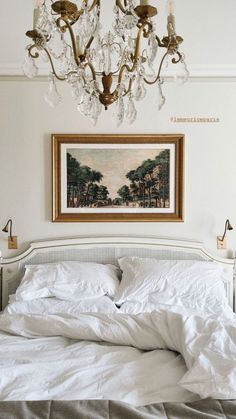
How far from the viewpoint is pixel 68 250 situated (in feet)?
10.0

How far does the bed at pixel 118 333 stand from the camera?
4.57 feet

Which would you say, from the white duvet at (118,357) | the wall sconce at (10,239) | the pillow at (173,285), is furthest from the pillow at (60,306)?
the wall sconce at (10,239)

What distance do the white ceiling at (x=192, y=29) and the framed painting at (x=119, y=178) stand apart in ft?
2.20

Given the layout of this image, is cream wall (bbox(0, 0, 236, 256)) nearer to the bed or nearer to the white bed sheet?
the bed

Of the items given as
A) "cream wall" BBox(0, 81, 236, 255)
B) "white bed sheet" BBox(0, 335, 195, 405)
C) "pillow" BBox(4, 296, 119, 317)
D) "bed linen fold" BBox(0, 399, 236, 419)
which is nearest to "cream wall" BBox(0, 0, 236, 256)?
"cream wall" BBox(0, 81, 236, 255)

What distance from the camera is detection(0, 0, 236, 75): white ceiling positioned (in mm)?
2514

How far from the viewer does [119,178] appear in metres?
3.11

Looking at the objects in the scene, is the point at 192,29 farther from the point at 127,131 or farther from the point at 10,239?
the point at 10,239

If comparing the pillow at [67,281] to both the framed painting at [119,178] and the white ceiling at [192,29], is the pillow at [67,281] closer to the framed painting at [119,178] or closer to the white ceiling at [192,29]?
the framed painting at [119,178]

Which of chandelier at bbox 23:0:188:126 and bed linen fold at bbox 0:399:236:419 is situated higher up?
chandelier at bbox 23:0:188:126

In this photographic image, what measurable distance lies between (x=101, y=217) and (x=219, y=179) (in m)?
1.05

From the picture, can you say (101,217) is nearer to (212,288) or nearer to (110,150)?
(110,150)

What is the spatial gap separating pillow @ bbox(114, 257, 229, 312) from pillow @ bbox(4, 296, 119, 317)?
15 centimetres

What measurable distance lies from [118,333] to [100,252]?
116 centimetres
